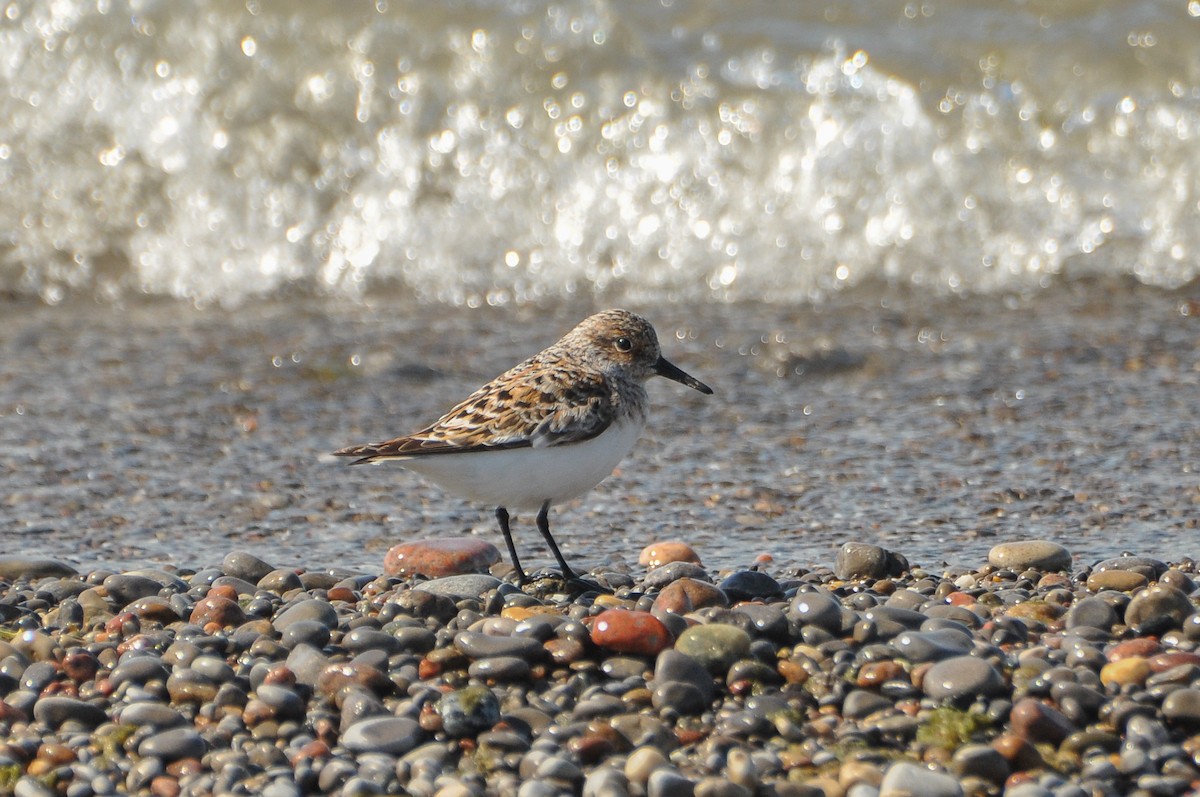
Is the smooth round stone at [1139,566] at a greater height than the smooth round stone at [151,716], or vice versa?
the smooth round stone at [1139,566]

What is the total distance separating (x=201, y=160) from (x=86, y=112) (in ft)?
3.20

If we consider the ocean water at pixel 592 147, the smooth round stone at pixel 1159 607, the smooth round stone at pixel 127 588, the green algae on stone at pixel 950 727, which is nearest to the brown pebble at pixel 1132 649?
the smooth round stone at pixel 1159 607

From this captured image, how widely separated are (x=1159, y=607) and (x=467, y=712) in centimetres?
186

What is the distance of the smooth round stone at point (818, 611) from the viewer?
13.1 ft

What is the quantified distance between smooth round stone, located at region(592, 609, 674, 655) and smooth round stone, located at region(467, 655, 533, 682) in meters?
0.21

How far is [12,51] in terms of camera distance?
36.1ft

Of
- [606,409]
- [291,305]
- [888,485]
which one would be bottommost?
[888,485]

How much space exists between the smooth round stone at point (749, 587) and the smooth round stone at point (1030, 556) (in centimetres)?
84

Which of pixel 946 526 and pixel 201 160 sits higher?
pixel 201 160

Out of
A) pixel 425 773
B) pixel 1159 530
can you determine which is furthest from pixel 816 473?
pixel 425 773

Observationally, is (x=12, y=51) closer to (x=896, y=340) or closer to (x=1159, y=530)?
(x=896, y=340)

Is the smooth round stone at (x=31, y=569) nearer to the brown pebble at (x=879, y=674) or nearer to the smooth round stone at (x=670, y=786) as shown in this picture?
the smooth round stone at (x=670, y=786)

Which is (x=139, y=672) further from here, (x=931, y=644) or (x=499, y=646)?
(x=931, y=644)

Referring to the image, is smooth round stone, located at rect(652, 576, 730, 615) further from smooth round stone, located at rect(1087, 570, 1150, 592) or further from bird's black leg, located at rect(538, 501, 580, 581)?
smooth round stone, located at rect(1087, 570, 1150, 592)
